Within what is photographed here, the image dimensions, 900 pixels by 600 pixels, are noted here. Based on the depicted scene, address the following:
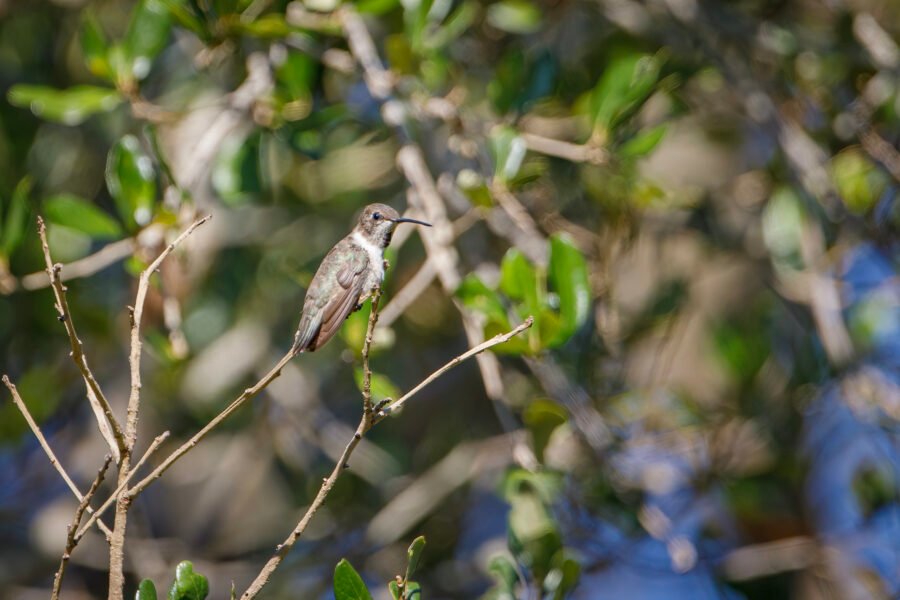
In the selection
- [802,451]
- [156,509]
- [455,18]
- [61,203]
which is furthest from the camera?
[156,509]

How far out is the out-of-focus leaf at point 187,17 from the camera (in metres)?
2.70

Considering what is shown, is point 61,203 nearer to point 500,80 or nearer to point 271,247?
point 500,80

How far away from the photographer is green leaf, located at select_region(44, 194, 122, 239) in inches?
109

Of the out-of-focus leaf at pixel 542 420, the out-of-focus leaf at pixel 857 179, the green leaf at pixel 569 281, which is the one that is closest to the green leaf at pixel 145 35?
the green leaf at pixel 569 281

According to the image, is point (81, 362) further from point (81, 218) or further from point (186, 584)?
point (81, 218)

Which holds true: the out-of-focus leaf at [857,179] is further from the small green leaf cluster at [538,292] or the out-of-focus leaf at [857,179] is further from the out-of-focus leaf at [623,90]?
the small green leaf cluster at [538,292]

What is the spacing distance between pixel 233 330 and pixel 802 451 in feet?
6.97

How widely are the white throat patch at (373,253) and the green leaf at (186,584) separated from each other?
2.54 ft

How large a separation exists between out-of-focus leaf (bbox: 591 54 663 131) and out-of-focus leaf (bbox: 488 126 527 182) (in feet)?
0.97

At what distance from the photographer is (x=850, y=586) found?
13.3 feet

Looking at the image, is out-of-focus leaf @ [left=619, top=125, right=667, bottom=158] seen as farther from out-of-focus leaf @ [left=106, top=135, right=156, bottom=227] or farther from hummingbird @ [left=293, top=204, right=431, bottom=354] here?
out-of-focus leaf @ [left=106, top=135, right=156, bottom=227]

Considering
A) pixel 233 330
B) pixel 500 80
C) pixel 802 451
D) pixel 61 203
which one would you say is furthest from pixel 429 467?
pixel 61 203

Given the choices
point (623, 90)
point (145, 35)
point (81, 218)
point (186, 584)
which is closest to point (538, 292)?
point (623, 90)

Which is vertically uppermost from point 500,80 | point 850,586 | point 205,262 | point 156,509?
point 500,80
